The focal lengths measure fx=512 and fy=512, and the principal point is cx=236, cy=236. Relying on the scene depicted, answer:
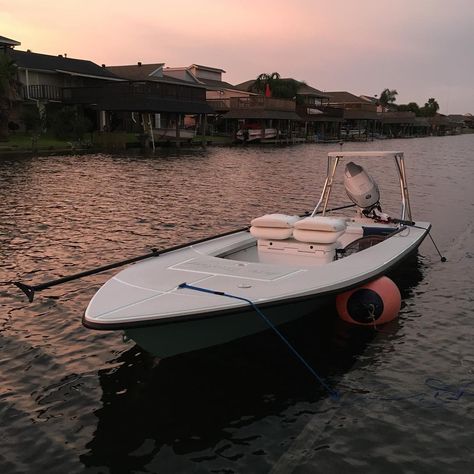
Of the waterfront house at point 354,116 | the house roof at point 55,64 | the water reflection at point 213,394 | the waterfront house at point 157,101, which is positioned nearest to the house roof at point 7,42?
the house roof at point 55,64

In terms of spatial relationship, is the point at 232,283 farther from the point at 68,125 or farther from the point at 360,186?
the point at 68,125

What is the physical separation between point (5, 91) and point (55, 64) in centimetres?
1459

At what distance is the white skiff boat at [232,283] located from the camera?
20.3ft

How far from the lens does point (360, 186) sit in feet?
42.1

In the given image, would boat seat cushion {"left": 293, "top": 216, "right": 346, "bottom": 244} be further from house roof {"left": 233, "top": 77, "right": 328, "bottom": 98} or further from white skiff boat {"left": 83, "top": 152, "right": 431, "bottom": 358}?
house roof {"left": 233, "top": 77, "right": 328, "bottom": 98}

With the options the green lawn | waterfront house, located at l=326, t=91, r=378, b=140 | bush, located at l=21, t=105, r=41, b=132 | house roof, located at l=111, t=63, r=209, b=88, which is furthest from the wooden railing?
waterfront house, located at l=326, t=91, r=378, b=140

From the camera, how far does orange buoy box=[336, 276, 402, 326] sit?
846cm

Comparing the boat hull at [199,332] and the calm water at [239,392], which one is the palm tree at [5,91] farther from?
the boat hull at [199,332]

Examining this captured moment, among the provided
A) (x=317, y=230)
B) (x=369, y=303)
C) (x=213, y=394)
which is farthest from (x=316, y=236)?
(x=213, y=394)

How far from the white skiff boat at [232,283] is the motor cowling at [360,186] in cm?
203

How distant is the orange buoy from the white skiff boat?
→ 0.26m

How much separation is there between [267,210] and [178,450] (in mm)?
15019

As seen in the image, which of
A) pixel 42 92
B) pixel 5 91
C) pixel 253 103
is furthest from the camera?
pixel 253 103

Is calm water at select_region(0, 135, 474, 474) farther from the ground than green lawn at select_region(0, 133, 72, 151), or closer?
closer
